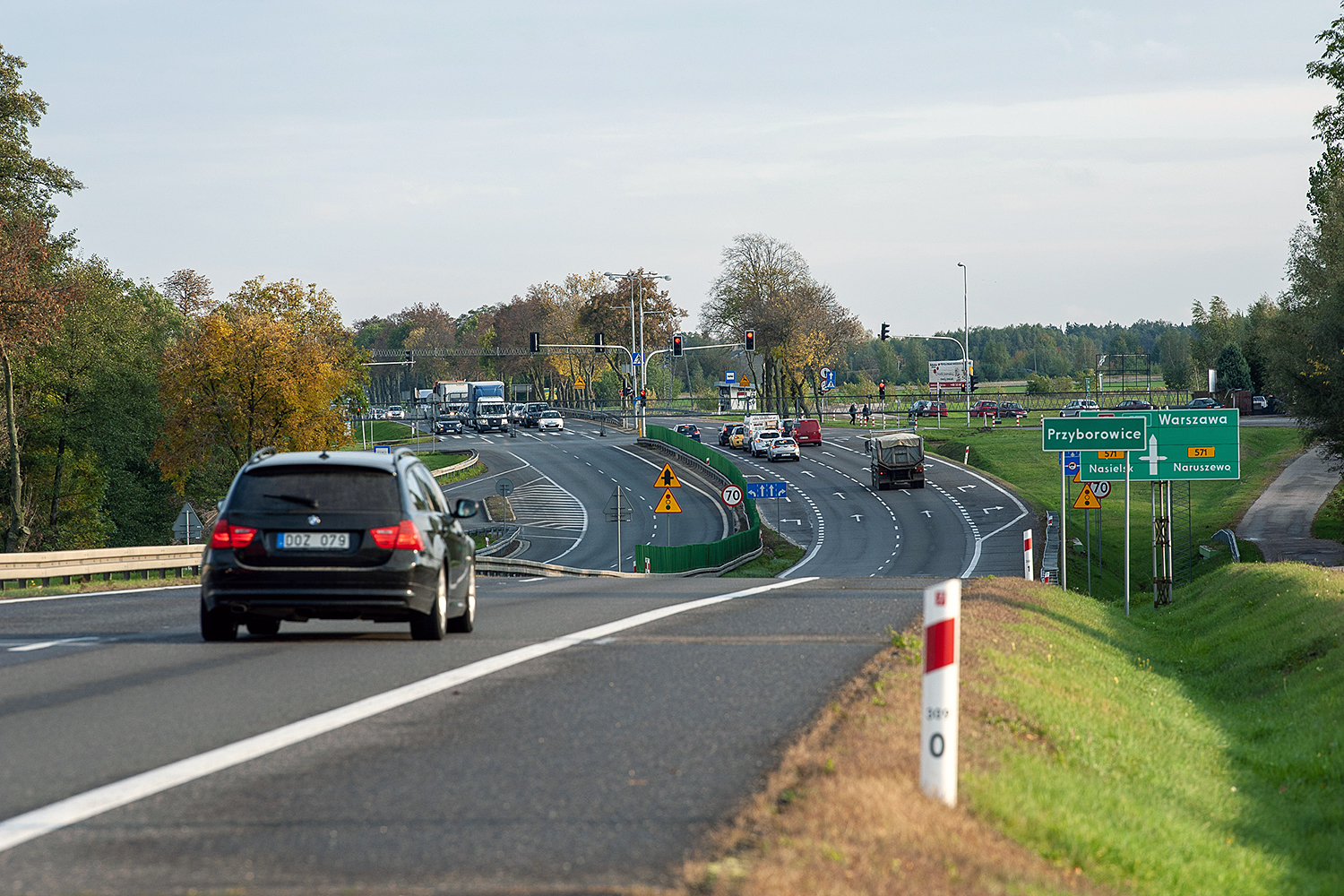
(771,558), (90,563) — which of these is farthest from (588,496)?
(90,563)

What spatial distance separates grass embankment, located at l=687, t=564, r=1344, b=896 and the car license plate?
14.3ft

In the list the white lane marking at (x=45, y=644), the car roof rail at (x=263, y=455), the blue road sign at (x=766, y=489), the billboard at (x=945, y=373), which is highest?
the billboard at (x=945, y=373)

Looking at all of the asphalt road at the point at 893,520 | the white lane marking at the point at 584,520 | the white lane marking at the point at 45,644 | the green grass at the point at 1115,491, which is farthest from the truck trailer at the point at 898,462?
the white lane marking at the point at 45,644

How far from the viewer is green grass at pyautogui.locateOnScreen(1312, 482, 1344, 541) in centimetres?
5428

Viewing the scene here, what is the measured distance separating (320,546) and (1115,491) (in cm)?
6707

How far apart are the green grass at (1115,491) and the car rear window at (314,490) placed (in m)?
39.9

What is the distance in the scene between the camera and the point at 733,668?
33.7 ft

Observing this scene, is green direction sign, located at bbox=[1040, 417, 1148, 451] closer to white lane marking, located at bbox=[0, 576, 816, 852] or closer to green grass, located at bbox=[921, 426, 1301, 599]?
green grass, located at bbox=[921, 426, 1301, 599]

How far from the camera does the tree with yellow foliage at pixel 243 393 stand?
56.8 meters

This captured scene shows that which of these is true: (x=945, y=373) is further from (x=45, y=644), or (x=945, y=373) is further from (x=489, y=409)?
(x=45, y=644)

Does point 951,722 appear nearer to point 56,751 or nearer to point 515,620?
point 56,751

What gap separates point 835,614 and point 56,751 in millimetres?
9170

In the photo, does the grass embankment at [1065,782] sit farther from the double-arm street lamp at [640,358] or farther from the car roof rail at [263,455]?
the double-arm street lamp at [640,358]

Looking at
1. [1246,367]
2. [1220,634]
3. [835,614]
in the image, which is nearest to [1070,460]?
[1220,634]
